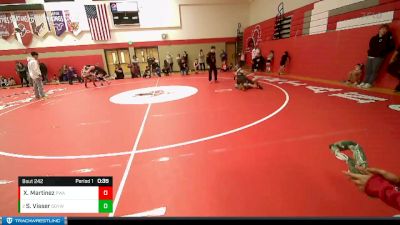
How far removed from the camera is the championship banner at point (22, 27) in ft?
40.2

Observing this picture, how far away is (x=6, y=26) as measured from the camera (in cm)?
1231

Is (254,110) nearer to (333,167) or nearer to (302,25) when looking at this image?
(333,167)

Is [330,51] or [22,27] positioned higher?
[22,27]

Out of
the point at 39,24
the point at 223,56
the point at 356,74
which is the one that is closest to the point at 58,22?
the point at 39,24

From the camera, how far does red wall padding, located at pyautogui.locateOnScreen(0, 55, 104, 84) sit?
12781 millimetres

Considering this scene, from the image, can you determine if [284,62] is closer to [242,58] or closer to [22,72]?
[242,58]

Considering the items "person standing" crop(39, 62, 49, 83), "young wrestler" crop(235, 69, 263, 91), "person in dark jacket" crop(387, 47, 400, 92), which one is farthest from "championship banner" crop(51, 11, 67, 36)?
"person in dark jacket" crop(387, 47, 400, 92)

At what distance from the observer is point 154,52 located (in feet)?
47.8

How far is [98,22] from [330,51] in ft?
40.7

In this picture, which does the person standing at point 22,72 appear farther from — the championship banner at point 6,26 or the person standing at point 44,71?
the championship banner at point 6,26

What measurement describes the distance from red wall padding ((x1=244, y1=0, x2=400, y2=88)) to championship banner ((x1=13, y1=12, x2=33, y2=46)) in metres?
13.5

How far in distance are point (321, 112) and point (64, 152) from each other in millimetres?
4107
